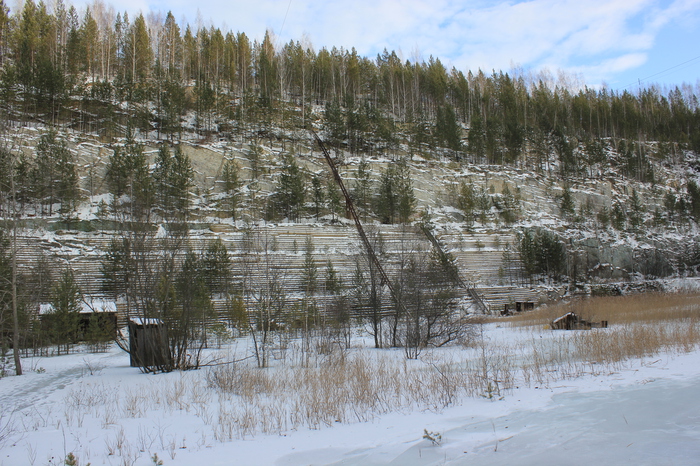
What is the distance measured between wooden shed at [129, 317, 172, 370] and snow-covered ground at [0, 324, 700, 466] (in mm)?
3035

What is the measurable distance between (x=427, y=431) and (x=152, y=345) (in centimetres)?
874

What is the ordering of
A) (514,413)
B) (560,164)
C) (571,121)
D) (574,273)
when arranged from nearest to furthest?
(514,413)
(574,273)
(560,164)
(571,121)

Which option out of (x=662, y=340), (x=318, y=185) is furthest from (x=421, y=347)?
(x=318, y=185)

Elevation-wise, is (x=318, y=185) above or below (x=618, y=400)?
above

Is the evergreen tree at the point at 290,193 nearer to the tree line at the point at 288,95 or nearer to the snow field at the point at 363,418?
the tree line at the point at 288,95

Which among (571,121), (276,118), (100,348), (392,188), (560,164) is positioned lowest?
(100,348)

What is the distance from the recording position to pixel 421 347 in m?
14.4

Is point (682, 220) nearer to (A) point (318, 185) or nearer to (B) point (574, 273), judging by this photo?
(B) point (574, 273)

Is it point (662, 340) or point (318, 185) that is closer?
point (662, 340)

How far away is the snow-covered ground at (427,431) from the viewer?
353cm

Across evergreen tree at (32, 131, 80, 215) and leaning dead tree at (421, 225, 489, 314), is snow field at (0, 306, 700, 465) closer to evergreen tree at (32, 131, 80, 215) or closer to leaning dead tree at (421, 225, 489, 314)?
leaning dead tree at (421, 225, 489, 314)

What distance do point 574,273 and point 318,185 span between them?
3036 cm

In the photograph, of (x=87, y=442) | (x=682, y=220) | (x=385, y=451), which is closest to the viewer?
(x=385, y=451)

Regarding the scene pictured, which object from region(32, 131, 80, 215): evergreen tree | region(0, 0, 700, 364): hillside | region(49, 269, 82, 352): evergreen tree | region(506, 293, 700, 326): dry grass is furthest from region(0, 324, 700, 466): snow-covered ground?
region(32, 131, 80, 215): evergreen tree
